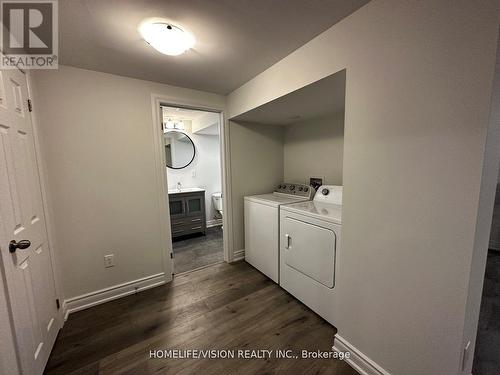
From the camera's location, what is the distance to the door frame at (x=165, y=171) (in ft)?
6.74

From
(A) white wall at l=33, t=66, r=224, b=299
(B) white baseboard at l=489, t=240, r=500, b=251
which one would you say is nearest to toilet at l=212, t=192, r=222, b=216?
(A) white wall at l=33, t=66, r=224, b=299

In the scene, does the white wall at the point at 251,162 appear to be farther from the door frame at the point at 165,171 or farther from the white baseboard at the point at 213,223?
the white baseboard at the point at 213,223

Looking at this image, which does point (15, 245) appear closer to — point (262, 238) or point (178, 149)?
point (262, 238)

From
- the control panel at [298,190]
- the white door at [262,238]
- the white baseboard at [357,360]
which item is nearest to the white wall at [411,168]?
the white baseboard at [357,360]

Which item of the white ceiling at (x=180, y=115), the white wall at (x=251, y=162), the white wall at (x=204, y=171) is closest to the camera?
the white wall at (x=251, y=162)

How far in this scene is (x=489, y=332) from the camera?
1.47 meters

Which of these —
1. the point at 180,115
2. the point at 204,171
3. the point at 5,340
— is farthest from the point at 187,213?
the point at 5,340

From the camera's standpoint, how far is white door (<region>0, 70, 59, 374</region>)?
99 centimetres

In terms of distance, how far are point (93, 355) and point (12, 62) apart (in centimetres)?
198

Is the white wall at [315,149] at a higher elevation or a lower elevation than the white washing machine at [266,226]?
higher

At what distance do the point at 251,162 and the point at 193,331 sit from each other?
6.28 feet

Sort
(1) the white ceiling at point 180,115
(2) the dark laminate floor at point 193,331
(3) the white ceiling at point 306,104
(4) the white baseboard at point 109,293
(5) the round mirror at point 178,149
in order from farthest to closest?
1. (5) the round mirror at point 178,149
2. (1) the white ceiling at point 180,115
3. (4) the white baseboard at point 109,293
4. (3) the white ceiling at point 306,104
5. (2) the dark laminate floor at point 193,331

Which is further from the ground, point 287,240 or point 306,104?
point 306,104

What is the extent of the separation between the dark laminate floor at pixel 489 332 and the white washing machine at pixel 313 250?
2.87ft
